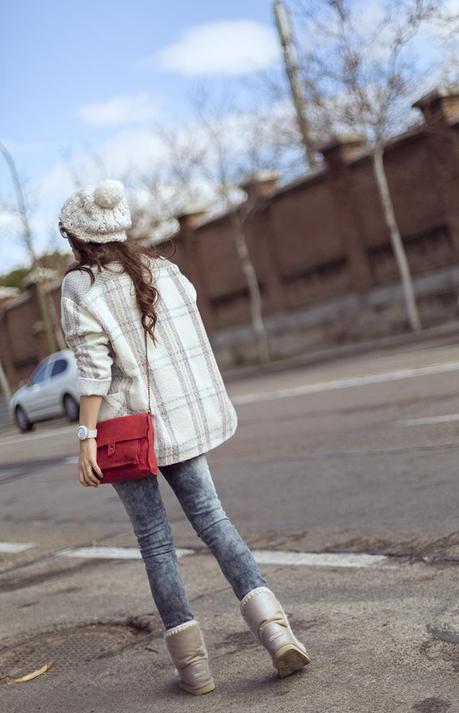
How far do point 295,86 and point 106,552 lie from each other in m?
23.6

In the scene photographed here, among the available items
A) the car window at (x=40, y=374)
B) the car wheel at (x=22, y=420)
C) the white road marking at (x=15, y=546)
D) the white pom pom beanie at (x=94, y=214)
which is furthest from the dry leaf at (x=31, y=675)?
the car wheel at (x=22, y=420)

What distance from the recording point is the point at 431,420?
10.2 meters

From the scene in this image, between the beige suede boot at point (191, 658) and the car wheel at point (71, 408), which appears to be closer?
the beige suede boot at point (191, 658)

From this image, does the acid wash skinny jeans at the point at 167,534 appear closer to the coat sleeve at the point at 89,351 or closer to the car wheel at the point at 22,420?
the coat sleeve at the point at 89,351

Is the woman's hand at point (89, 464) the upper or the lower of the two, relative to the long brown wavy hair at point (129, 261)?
lower

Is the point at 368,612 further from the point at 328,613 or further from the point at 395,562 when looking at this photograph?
the point at 395,562

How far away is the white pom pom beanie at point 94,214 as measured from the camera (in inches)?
158

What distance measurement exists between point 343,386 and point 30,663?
11.1 m

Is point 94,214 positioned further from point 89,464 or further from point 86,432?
point 89,464

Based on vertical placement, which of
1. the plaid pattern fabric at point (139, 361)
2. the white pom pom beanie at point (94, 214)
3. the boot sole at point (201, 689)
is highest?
the white pom pom beanie at point (94, 214)

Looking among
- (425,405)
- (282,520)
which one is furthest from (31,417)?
(282,520)

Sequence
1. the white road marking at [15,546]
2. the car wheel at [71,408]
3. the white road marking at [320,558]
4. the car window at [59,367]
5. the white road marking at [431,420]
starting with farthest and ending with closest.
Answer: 1. the car window at [59,367]
2. the car wheel at [71,408]
3. the white road marking at [431,420]
4. the white road marking at [15,546]
5. the white road marking at [320,558]

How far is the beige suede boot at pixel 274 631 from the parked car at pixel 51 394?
18597mm

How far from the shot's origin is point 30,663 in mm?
4902
